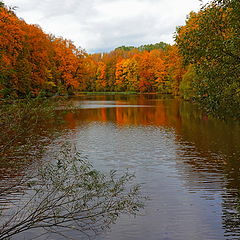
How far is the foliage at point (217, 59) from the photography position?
11.0 m

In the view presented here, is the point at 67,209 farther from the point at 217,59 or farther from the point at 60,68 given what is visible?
the point at 60,68

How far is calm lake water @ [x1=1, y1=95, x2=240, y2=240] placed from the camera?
8242 millimetres

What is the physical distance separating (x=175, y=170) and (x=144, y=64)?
87210mm

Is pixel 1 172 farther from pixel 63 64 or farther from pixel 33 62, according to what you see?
pixel 63 64

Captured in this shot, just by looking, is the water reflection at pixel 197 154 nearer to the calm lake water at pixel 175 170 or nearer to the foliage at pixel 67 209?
the calm lake water at pixel 175 170

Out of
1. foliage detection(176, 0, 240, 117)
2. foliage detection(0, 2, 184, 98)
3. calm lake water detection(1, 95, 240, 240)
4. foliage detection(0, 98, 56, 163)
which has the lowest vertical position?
calm lake water detection(1, 95, 240, 240)

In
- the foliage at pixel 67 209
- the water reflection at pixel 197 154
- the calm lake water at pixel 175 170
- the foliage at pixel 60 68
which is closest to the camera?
the foliage at pixel 67 209

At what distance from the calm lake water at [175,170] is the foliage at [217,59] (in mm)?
2968

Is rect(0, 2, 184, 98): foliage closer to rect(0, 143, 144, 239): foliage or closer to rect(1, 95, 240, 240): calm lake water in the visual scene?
rect(0, 143, 144, 239): foliage

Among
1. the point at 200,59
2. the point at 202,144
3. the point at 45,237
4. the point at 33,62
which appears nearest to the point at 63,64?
the point at 33,62

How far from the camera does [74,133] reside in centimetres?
2345

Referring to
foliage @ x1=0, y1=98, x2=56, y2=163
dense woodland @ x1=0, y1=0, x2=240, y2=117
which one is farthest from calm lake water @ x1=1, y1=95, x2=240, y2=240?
dense woodland @ x1=0, y1=0, x2=240, y2=117

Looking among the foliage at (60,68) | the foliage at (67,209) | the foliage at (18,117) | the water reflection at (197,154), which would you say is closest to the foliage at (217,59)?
the water reflection at (197,154)

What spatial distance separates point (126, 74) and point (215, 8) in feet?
305
